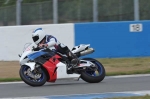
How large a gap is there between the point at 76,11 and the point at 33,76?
7.75 m

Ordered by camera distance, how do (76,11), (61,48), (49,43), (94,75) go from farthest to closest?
(76,11) < (94,75) < (61,48) < (49,43)

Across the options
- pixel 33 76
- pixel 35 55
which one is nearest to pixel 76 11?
pixel 35 55

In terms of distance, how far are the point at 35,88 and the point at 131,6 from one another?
832cm

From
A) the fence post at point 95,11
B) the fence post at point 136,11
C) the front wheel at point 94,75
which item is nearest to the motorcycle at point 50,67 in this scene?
the front wheel at point 94,75

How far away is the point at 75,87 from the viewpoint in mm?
11242

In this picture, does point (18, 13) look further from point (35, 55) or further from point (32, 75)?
point (32, 75)

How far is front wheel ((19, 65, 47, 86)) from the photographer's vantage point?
11.2m

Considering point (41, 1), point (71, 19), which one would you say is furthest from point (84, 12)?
point (41, 1)

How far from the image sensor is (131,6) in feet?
60.5

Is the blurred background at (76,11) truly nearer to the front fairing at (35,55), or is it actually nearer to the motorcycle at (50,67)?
the motorcycle at (50,67)

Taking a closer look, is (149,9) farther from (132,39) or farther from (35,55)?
(35,55)

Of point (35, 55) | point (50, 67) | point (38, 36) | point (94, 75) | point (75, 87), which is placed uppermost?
point (38, 36)

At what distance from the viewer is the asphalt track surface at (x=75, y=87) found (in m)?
10.4

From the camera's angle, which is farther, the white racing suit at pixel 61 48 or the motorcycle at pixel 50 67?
the white racing suit at pixel 61 48
